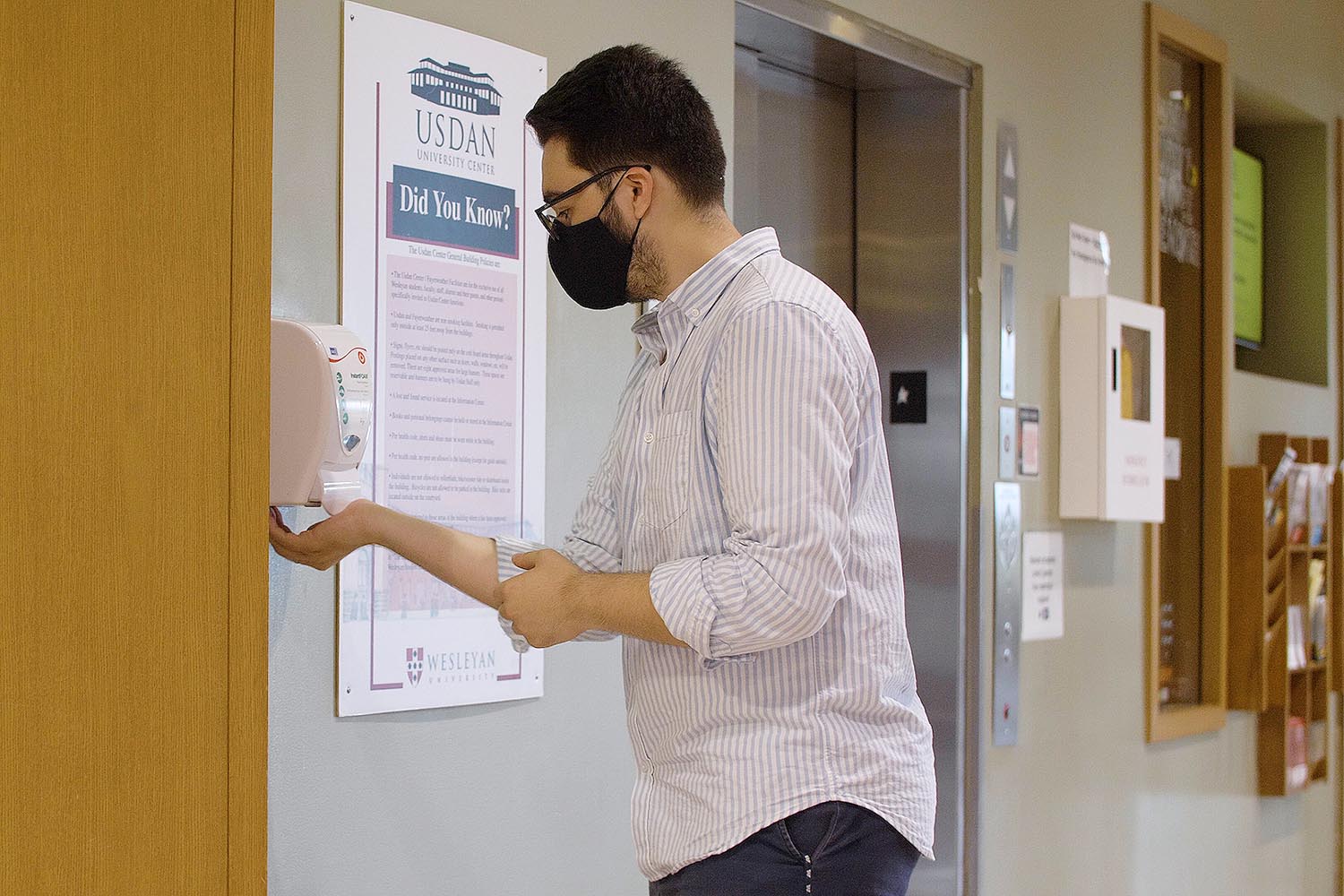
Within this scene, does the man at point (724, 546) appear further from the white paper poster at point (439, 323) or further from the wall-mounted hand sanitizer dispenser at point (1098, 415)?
the wall-mounted hand sanitizer dispenser at point (1098, 415)

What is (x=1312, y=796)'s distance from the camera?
501cm

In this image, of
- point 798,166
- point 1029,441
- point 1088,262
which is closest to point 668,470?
point 798,166

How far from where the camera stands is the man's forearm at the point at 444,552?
172cm

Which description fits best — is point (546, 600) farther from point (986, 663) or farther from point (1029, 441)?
point (1029, 441)

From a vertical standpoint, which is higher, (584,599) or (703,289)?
(703,289)

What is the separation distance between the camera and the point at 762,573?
1389 millimetres

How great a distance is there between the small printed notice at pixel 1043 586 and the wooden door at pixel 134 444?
2.60 m

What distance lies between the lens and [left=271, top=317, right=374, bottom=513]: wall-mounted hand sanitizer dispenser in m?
1.62

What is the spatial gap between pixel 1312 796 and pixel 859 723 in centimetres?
419

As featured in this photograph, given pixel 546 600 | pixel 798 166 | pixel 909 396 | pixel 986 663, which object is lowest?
pixel 986 663

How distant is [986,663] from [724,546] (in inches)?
83.3

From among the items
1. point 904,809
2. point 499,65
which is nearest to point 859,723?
point 904,809

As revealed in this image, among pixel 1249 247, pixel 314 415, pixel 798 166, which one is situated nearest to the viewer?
pixel 314 415

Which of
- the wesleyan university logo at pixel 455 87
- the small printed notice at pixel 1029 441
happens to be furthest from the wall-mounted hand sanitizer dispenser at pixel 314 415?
the small printed notice at pixel 1029 441
